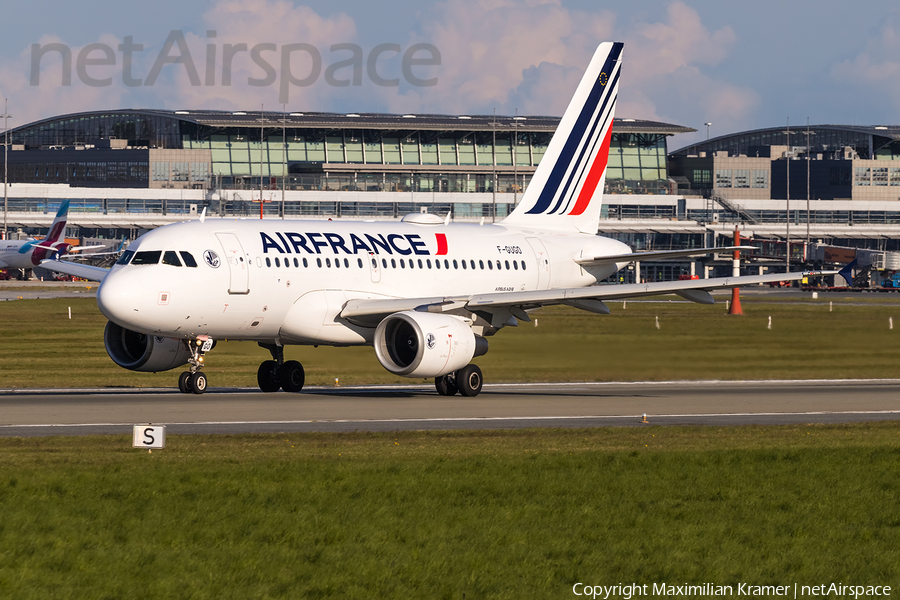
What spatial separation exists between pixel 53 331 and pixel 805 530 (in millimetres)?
48776

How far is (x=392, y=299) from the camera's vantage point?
33.1m

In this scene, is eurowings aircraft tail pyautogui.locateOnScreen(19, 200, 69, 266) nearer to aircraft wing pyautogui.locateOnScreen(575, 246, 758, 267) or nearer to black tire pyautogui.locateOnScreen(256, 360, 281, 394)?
aircraft wing pyautogui.locateOnScreen(575, 246, 758, 267)

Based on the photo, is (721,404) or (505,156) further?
(505,156)

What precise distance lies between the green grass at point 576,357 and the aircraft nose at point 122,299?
278 inches

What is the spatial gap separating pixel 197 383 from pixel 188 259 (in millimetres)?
3594

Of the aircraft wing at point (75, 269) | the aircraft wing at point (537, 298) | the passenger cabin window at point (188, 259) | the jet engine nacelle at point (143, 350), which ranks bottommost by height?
the jet engine nacelle at point (143, 350)

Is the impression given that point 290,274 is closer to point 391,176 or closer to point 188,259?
point 188,259

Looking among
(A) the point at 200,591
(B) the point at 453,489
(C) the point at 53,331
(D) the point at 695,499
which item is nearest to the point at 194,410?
(B) the point at 453,489

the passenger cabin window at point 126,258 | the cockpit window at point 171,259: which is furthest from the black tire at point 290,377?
the passenger cabin window at point 126,258

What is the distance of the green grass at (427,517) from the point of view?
11.8 metres

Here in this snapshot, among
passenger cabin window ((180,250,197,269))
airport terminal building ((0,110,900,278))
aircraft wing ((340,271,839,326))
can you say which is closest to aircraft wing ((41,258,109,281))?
passenger cabin window ((180,250,197,269))

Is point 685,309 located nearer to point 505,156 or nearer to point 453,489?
point 453,489

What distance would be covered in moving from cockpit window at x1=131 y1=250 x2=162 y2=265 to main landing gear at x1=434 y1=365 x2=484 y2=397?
26.7ft

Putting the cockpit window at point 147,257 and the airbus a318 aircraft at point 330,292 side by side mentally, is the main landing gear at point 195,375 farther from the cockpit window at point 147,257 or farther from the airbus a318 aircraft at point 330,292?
the cockpit window at point 147,257
